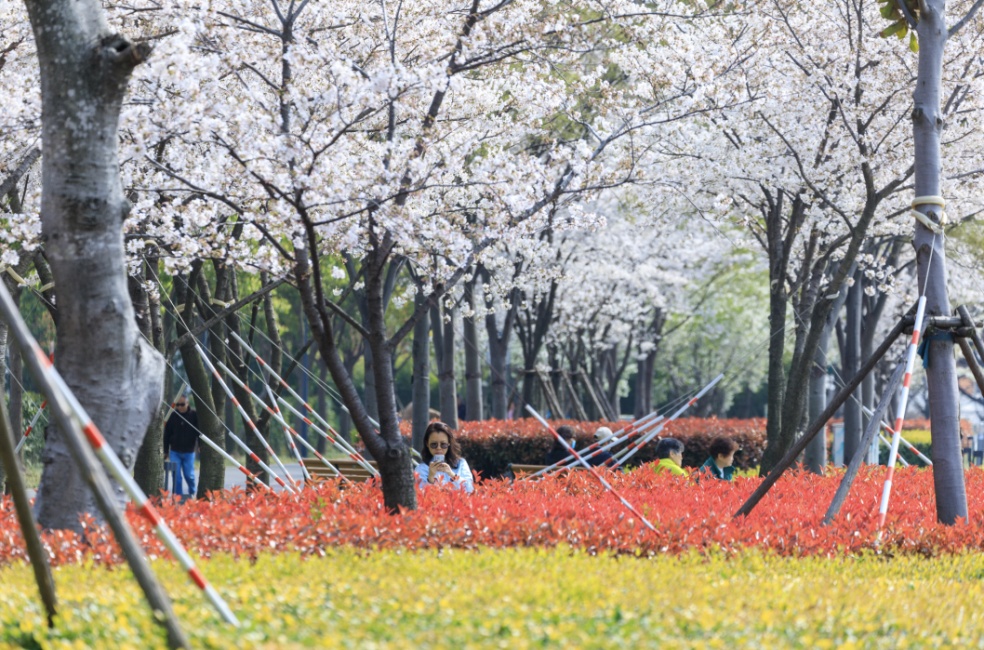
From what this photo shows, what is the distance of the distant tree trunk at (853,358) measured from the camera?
20.0 metres

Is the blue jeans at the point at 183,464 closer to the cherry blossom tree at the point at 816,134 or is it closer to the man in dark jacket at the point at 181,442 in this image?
the man in dark jacket at the point at 181,442

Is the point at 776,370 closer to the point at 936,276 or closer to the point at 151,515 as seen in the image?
the point at 936,276

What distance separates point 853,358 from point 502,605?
17720 mm

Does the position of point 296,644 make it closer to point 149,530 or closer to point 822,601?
point 822,601

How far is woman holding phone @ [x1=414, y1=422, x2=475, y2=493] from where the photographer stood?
1046 centimetres

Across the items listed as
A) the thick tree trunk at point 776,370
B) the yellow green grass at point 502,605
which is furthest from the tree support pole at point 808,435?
the thick tree trunk at point 776,370

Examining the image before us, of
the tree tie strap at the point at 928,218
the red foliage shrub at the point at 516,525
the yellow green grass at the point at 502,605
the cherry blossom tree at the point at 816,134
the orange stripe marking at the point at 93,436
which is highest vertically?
the cherry blossom tree at the point at 816,134

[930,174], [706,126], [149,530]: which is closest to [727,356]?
[706,126]

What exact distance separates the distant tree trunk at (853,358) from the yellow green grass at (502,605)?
1361 cm

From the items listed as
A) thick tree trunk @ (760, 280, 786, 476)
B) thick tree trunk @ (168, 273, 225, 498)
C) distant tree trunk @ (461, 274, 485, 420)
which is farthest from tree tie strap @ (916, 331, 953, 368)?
distant tree trunk @ (461, 274, 485, 420)

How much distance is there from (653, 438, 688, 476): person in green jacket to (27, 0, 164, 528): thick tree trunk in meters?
6.41

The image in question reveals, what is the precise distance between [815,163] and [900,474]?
3.57 m

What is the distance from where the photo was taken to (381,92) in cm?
802

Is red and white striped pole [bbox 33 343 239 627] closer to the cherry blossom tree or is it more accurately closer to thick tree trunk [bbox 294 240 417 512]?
thick tree trunk [bbox 294 240 417 512]
